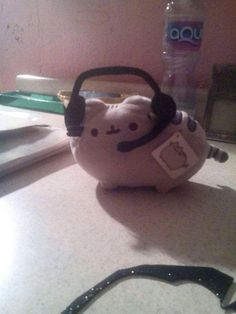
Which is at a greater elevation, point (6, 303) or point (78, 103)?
point (78, 103)

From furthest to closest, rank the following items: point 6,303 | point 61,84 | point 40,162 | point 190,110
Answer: point 61,84 → point 190,110 → point 40,162 → point 6,303

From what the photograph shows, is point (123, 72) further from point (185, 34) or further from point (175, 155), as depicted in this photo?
point (185, 34)

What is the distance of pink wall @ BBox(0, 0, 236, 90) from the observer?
678 millimetres

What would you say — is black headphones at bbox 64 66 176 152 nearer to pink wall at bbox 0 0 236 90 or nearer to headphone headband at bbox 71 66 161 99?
headphone headband at bbox 71 66 161 99

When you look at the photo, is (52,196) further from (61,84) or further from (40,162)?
(61,84)

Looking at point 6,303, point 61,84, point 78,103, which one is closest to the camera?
point 6,303

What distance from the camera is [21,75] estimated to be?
0.96m

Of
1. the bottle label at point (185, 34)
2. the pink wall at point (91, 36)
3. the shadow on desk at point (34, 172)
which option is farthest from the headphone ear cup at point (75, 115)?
the pink wall at point (91, 36)

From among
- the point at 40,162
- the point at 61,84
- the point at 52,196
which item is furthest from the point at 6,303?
the point at 61,84

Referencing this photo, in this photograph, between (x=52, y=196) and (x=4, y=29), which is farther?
(x=4, y=29)

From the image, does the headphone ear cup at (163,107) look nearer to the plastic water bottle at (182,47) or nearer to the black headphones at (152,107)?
the black headphones at (152,107)

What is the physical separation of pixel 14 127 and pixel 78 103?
8.8 inches

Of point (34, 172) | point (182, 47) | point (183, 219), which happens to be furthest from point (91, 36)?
point (183, 219)

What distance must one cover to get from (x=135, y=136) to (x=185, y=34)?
362 millimetres
